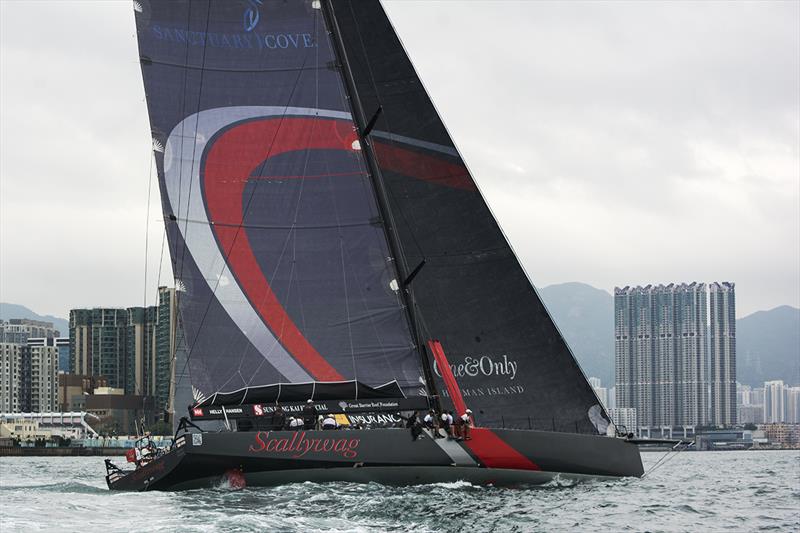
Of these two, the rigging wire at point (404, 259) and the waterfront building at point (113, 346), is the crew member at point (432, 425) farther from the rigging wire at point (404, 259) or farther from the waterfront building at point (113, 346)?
the waterfront building at point (113, 346)

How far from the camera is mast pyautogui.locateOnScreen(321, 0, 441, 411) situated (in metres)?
23.4

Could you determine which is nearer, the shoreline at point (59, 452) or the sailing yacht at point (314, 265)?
the sailing yacht at point (314, 265)

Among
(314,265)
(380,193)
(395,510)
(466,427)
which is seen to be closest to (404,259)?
(380,193)

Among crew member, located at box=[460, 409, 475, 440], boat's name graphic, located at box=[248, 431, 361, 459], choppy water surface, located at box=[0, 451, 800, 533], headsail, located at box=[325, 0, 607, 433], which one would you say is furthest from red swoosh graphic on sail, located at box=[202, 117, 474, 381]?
choppy water surface, located at box=[0, 451, 800, 533]

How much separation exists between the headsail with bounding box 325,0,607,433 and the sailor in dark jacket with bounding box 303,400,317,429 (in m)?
3.06

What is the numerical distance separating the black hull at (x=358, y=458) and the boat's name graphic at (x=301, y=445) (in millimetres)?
15

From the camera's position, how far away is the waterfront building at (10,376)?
544 ft

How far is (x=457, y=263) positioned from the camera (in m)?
24.8

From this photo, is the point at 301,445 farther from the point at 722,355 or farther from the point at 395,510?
the point at 722,355

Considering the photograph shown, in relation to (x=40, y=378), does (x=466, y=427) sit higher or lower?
higher

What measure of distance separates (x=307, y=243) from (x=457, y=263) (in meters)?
3.15

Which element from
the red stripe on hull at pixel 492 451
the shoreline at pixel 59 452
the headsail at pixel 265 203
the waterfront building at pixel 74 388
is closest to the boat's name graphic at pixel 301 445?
the red stripe on hull at pixel 492 451

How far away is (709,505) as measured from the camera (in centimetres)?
2233

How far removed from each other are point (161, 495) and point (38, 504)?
2096 millimetres
